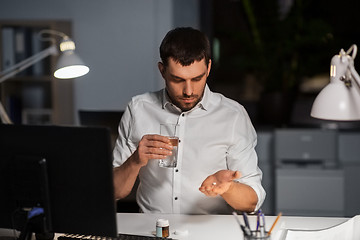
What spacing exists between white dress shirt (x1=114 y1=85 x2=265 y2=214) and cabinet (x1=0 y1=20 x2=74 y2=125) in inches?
75.5

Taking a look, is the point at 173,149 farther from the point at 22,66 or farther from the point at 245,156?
the point at 22,66

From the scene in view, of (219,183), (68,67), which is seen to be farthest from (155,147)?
(68,67)

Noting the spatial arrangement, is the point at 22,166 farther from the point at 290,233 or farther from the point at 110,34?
the point at 110,34

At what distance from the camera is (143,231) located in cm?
169

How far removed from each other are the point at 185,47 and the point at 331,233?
2.70 ft

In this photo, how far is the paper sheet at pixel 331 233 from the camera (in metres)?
1.56

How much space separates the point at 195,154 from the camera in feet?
6.73

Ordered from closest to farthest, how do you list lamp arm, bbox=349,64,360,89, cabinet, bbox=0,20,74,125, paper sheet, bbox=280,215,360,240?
lamp arm, bbox=349,64,360,89
paper sheet, bbox=280,215,360,240
cabinet, bbox=0,20,74,125

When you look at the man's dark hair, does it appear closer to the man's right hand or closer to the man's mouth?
the man's mouth

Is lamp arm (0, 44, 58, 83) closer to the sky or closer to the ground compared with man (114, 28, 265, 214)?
closer to the sky

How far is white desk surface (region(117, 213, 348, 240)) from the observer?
5.45ft

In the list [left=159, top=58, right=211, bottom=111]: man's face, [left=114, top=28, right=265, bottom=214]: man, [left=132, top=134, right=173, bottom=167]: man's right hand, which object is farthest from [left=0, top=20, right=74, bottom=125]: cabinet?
[left=132, top=134, right=173, bottom=167]: man's right hand

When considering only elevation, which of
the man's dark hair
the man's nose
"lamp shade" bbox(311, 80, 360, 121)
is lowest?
"lamp shade" bbox(311, 80, 360, 121)

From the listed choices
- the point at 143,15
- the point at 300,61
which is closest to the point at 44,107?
the point at 143,15
